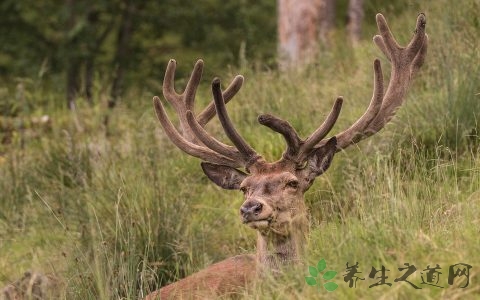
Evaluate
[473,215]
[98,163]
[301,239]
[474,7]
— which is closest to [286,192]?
[301,239]

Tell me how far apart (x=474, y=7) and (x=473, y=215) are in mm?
4539

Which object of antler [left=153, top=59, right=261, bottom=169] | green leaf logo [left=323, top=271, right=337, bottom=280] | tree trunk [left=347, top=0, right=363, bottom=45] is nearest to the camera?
green leaf logo [left=323, top=271, right=337, bottom=280]

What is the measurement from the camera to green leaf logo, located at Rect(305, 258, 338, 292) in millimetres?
5076

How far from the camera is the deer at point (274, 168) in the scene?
6375 mm

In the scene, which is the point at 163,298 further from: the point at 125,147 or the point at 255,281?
the point at 125,147

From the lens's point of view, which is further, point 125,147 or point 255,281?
point 125,147

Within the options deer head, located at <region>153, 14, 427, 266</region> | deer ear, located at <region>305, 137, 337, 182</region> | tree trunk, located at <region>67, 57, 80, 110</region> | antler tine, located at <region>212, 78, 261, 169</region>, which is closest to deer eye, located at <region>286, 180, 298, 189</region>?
deer head, located at <region>153, 14, 427, 266</region>

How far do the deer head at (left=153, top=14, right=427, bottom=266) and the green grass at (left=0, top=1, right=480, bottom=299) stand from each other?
0.67ft

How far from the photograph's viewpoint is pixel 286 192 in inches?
254

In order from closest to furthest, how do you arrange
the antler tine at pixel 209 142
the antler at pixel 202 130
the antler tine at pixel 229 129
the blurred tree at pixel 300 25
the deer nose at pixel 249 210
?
the deer nose at pixel 249 210, the antler tine at pixel 229 129, the antler at pixel 202 130, the antler tine at pixel 209 142, the blurred tree at pixel 300 25

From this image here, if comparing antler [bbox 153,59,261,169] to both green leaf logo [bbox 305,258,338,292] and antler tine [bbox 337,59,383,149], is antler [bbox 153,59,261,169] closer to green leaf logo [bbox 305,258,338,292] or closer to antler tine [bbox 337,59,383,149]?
antler tine [bbox 337,59,383,149]

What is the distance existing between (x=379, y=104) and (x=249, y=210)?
130 centimetres

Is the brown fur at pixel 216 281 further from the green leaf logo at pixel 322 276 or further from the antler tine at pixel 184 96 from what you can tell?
the green leaf logo at pixel 322 276

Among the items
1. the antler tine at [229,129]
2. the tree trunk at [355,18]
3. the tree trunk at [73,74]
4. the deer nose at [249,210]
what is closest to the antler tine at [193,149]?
the antler tine at [229,129]
